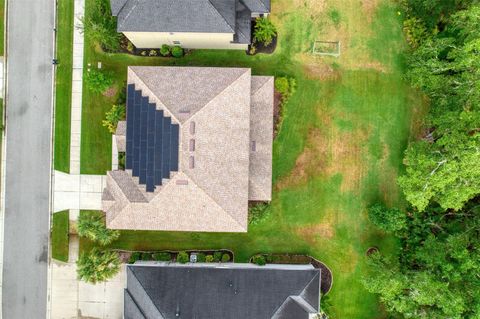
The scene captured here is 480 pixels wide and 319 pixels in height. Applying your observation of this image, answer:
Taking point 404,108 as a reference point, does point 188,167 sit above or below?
below

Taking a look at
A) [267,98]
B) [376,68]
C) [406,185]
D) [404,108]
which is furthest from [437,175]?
[267,98]

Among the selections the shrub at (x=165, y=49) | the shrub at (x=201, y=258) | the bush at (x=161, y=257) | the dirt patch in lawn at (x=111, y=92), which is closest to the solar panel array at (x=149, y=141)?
the dirt patch in lawn at (x=111, y=92)

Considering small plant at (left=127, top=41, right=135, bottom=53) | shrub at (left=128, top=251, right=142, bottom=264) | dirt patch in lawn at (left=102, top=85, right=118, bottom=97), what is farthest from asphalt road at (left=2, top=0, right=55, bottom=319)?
shrub at (left=128, top=251, right=142, bottom=264)

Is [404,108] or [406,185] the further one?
[404,108]

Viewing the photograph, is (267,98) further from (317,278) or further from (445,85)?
(317,278)

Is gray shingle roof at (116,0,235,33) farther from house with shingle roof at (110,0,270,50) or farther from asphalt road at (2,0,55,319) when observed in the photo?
asphalt road at (2,0,55,319)

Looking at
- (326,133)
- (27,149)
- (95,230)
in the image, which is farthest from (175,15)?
(95,230)
